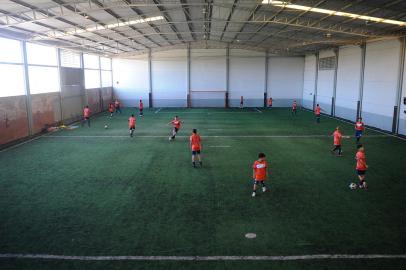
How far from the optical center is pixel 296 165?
16.2 m

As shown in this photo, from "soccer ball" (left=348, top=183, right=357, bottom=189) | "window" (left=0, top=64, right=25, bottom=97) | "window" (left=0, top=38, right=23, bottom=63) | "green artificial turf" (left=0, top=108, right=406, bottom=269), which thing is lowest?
"green artificial turf" (left=0, top=108, right=406, bottom=269)

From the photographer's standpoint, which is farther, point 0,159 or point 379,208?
point 0,159

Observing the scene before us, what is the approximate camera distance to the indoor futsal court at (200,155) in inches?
333

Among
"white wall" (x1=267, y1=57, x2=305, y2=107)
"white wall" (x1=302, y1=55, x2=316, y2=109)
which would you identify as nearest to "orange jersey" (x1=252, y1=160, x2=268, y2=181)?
"white wall" (x1=302, y1=55, x2=316, y2=109)

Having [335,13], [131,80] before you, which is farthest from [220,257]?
[131,80]

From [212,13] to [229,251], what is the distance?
67.1 ft

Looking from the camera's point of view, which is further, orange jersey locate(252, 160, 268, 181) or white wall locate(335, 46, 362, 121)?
white wall locate(335, 46, 362, 121)

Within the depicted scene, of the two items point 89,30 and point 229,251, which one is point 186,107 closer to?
point 89,30

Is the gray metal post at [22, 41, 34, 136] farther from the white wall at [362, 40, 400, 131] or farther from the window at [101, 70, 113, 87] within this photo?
the white wall at [362, 40, 400, 131]

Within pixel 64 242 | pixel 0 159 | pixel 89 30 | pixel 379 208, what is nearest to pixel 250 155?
pixel 379 208

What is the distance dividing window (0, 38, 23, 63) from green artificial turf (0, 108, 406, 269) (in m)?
5.68

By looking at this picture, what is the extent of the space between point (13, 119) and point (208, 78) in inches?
1098

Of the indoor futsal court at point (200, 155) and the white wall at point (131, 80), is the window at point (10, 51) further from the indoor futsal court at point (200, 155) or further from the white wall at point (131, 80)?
the white wall at point (131, 80)

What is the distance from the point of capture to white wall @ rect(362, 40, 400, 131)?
79.3ft
